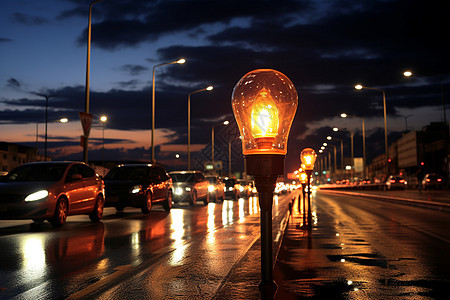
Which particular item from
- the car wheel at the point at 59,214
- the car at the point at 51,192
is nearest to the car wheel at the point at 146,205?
the car at the point at 51,192

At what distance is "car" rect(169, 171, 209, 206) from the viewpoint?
27.9 m

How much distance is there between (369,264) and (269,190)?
3479 millimetres

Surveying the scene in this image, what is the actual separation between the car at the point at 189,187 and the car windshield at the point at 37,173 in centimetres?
1263

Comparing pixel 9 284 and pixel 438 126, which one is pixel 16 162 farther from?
pixel 9 284

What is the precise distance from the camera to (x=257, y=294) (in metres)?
5.82

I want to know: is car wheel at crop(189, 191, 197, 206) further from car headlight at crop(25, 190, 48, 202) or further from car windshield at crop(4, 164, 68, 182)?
car headlight at crop(25, 190, 48, 202)

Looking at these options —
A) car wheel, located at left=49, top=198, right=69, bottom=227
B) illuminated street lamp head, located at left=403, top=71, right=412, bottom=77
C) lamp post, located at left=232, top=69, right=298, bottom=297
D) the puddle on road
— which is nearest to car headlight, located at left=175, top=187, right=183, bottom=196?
car wheel, located at left=49, top=198, right=69, bottom=227

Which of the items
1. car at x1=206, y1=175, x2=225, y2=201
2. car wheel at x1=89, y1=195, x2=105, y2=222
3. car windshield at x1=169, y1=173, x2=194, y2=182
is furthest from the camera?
car at x1=206, y1=175, x2=225, y2=201

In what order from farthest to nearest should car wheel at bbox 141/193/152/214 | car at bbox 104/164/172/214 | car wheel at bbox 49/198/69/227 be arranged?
car wheel at bbox 141/193/152/214
car at bbox 104/164/172/214
car wheel at bbox 49/198/69/227

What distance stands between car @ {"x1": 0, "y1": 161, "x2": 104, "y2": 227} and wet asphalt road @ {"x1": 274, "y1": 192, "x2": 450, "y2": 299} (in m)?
5.95

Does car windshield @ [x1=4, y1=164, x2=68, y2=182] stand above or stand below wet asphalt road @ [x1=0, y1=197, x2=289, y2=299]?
above

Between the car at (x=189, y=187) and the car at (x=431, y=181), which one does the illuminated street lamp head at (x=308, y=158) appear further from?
the car at (x=431, y=181)

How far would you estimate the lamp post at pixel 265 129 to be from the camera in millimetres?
5172

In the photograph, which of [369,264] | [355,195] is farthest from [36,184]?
[355,195]
